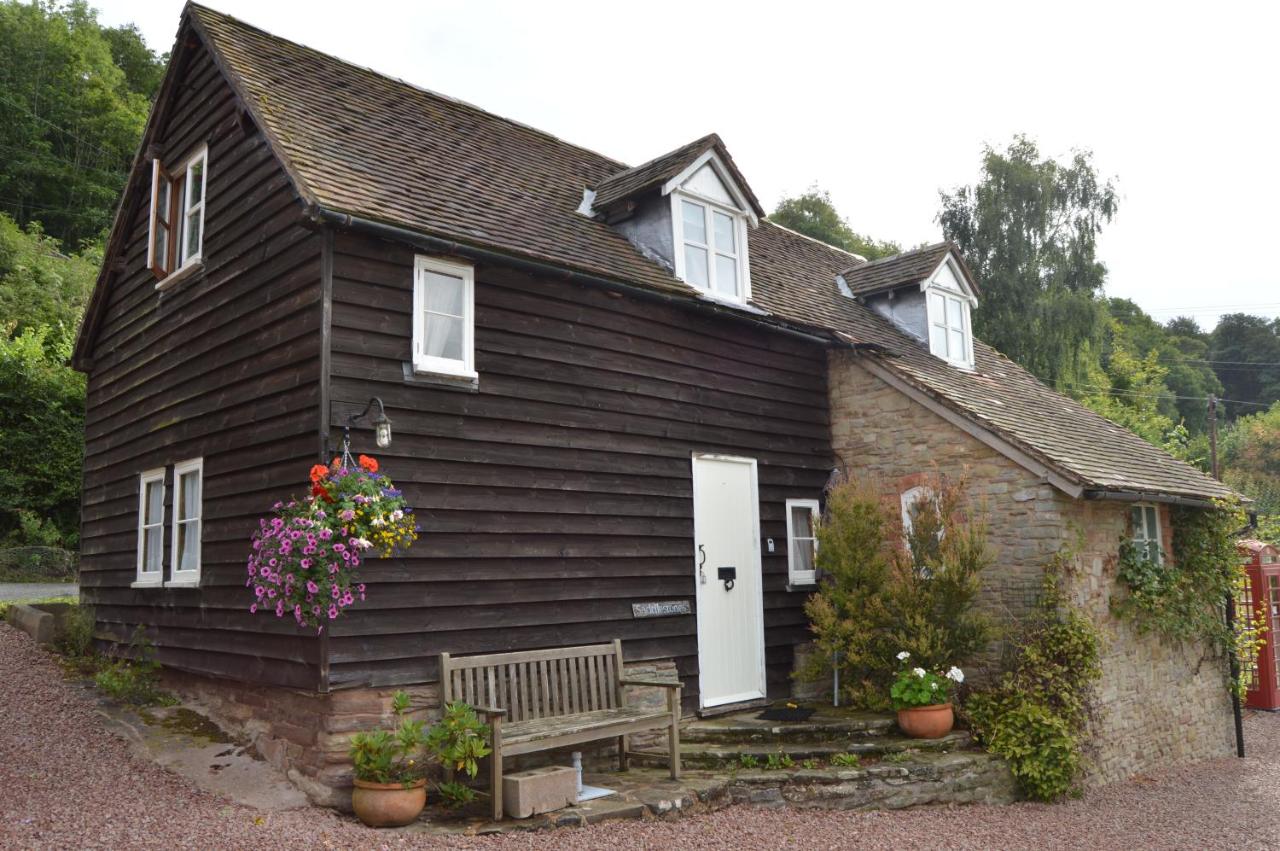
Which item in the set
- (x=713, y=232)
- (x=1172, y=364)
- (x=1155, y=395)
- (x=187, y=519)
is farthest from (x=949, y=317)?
(x=1172, y=364)

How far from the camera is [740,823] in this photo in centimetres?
711

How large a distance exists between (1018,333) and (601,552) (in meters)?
22.6

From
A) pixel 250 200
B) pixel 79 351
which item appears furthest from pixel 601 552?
pixel 79 351

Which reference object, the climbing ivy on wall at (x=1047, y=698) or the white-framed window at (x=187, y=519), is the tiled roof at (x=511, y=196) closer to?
the climbing ivy on wall at (x=1047, y=698)

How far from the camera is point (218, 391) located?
8906 mm

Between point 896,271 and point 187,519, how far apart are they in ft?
35.5

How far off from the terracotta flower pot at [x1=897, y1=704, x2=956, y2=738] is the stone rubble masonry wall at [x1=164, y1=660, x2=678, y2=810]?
8.33ft

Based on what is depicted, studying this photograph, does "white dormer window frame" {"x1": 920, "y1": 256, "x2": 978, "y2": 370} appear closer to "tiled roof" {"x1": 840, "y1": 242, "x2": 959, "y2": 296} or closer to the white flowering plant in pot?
"tiled roof" {"x1": 840, "y1": 242, "x2": 959, "y2": 296}

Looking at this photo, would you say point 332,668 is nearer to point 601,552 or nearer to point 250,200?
point 601,552

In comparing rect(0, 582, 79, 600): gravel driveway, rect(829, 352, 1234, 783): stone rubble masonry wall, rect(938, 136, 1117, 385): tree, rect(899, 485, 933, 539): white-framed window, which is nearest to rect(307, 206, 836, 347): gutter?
rect(829, 352, 1234, 783): stone rubble masonry wall

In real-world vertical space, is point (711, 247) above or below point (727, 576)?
above

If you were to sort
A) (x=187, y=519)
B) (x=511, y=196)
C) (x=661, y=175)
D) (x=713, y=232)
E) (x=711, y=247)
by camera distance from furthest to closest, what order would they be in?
(x=713, y=232) < (x=711, y=247) < (x=661, y=175) < (x=511, y=196) < (x=187, y=519)

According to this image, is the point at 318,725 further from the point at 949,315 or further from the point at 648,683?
the point at 949,315

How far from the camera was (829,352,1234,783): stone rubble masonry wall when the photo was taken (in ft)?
32.8
